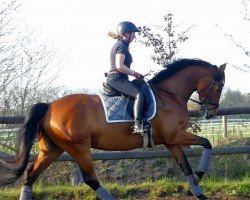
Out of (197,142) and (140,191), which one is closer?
(197,142)

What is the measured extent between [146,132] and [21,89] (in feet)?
19.7

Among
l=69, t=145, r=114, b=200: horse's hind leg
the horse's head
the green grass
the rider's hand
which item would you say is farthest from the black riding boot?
the green grass

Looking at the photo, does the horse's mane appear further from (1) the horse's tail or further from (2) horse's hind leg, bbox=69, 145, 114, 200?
(1) the horse's tail

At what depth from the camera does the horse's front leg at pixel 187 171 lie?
23.9 ft

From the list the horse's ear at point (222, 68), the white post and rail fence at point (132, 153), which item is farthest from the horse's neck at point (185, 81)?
the white post and rail fence at point (132, 153)

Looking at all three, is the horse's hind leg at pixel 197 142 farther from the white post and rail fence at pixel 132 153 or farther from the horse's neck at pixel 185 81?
the white post and rail fence at pixel 132 153

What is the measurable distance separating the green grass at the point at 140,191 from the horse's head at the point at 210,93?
1225mm

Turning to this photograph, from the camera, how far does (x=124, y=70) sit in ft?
23.8

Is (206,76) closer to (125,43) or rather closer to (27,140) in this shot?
(125,43)

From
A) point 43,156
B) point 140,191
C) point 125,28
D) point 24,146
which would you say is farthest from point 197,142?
point 24,146

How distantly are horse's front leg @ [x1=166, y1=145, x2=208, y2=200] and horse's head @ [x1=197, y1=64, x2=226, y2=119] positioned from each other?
0.83 metres

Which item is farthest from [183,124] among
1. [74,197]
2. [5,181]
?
[5,181]

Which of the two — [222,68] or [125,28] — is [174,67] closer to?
[222,68]

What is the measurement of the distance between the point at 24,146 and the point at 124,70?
185 cm
